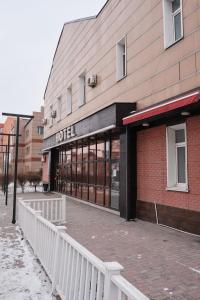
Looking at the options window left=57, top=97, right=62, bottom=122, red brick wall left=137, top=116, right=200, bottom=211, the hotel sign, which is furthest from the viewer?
window left=57, top=97, right=62, bottom=122

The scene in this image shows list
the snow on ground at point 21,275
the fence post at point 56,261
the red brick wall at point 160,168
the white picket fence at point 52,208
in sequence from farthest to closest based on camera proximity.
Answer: the white picket fence at point 52,208 < the red brick wall at point 160,168 < the fence post at point 56,261 < the snow on ground at point 21,275

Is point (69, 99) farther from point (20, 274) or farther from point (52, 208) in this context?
point (20, 274)

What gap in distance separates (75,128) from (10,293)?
1116 cm

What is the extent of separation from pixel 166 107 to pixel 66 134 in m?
9.71

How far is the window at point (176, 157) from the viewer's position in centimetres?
844

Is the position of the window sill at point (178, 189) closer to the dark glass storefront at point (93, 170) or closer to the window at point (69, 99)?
the dark glass storefront at point (93, 170)

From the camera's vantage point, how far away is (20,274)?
15.7 ft

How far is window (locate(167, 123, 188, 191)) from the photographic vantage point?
27.7ft

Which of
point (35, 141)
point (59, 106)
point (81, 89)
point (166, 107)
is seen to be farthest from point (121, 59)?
point (35, 141)

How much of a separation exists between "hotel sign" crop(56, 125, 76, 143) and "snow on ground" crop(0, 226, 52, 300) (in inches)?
345

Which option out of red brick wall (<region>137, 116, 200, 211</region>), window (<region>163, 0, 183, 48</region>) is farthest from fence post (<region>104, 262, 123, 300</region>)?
window (<region>163, 0, 183, 48</region>)

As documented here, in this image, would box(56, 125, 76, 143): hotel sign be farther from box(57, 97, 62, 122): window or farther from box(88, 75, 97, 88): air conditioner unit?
box(88, 75, 97, 88): air conditioner unit

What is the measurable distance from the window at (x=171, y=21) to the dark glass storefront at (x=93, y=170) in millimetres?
4284

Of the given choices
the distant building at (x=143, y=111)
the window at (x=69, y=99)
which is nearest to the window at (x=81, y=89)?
the distant building at (x=143, y=111)
